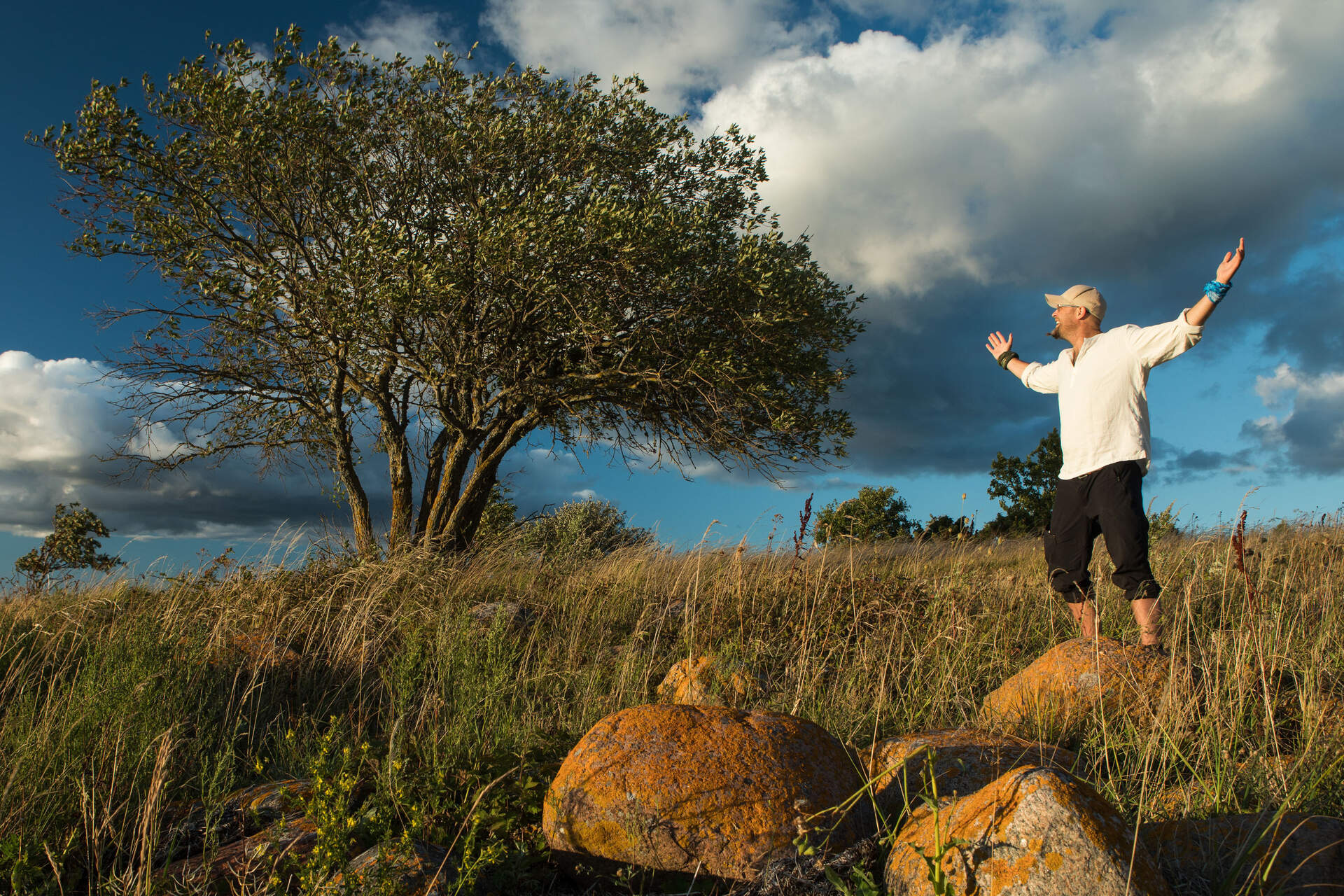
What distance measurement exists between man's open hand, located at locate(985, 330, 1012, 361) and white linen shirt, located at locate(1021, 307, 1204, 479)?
0.95 metres

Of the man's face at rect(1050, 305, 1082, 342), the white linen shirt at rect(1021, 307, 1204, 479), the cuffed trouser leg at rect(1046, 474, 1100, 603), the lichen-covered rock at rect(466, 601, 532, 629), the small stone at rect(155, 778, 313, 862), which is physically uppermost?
the man's face at rect(1050, 305, 1082, 342)

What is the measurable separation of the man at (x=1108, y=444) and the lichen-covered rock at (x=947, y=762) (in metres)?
1.84

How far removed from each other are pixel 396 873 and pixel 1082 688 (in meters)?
3.33

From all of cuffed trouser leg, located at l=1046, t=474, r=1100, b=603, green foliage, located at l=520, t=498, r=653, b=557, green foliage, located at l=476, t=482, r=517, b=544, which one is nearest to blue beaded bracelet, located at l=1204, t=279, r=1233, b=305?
cuffed trouser leg, located at l=1046, t=474, r=1100, b=603

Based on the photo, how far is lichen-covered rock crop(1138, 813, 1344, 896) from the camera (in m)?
2.32

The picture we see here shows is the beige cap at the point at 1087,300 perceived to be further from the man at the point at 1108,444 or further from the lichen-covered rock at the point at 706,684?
the lichen-covered rock at the point at 706,684

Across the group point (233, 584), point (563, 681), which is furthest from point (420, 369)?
point (563, 681)

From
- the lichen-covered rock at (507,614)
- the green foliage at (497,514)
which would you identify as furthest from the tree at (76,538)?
the lichen-covered rock at (507,614)

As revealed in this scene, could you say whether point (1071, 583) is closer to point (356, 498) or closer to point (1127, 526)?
point (1127, 526)

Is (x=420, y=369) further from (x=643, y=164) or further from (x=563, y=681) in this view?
(x=563, y=681)

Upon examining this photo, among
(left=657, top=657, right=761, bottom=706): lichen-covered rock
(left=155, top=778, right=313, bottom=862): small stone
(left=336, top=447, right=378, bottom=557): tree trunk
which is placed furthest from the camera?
(left=336, top=447, right=378, bottom=557): tree trunk

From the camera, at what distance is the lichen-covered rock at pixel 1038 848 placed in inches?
76.8

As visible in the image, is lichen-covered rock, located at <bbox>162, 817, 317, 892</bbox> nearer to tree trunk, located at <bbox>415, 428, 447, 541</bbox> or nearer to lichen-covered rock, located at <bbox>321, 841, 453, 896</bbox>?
lichen-covered rock, located at <bbox>321, 841, 453, 896</bbox>

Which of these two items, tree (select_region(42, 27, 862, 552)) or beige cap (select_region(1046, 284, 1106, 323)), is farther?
tree (select_region(42, 27, 862, 552))
